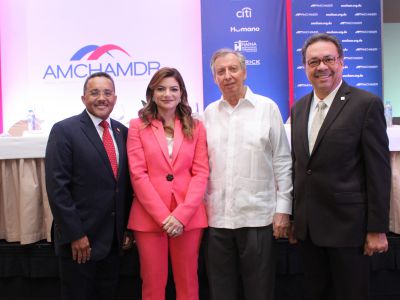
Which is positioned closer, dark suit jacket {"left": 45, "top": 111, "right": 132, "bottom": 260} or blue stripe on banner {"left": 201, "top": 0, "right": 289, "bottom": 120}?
dark suit jacket {"left": 45, "top": 111, "right": 132, "bottom": 260}

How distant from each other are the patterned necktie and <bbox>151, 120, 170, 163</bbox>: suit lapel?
27.6 inches

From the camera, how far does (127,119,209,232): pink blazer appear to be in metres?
1.91

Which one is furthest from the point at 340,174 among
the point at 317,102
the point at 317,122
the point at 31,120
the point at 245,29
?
the point at 31,120

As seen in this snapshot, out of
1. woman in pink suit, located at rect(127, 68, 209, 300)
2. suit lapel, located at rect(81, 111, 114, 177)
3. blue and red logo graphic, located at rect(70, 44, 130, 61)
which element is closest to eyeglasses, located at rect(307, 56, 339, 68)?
woman in pink suit, located at rect(127, 68, 209, 300)

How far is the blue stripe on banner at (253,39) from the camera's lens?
4047 mm

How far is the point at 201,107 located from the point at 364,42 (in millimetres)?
1844

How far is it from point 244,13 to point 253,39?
0.94 feet

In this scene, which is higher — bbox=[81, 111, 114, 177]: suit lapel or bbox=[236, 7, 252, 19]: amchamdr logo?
bbox=[236, 7, 252, 19]: amchamdr logo

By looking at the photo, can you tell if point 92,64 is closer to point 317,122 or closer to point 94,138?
point 94,138

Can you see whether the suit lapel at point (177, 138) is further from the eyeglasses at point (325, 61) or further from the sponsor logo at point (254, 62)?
the sponsor logo at point (254, 62)

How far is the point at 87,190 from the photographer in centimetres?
191

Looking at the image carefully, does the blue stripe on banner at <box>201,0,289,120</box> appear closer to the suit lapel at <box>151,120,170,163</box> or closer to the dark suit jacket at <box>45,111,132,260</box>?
the suit lapel at <box>151,120,170,163</box>

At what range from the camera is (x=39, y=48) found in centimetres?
415

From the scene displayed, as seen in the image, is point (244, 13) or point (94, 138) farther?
point (244, 13)
